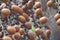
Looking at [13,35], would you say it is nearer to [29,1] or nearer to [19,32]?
[19,32]

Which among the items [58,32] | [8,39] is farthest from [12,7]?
[58,32]

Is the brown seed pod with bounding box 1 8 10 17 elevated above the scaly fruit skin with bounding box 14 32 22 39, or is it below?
above

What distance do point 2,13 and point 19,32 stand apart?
4.0 inches

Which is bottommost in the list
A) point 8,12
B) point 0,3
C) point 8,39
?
point 8,39

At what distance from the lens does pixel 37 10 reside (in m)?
0.90

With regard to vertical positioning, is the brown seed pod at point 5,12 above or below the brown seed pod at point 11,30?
above

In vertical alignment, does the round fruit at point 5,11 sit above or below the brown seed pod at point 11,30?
above

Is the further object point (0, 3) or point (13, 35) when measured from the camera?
point (0, 3)

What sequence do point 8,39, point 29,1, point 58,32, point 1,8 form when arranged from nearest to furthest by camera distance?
point 8,39, point 1,8, point 29,1, point 58,32

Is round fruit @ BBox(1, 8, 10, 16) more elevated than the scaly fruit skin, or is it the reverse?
round fruit @ BBox(1, 8, 10, 16)

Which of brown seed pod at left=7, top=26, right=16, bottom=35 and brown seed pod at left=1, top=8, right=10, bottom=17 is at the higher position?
brown seed pod at left=1, top=8, right=10, bottom=17

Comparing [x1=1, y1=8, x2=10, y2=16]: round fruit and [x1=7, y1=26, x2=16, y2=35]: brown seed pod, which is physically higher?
[x1=1, y1=8, x2=10, y2=16]: round fruit

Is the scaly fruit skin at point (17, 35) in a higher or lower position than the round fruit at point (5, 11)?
lower

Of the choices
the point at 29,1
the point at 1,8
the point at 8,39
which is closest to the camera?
the point at 8,39
